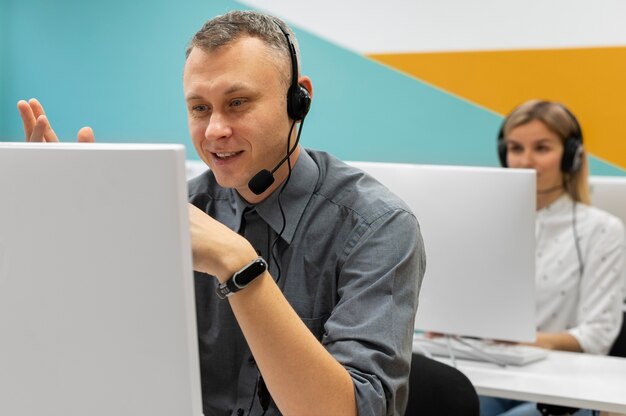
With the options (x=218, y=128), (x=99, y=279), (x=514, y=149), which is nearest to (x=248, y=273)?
(x=99, y=279)

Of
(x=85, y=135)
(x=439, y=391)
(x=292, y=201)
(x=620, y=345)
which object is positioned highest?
(x=85, y=135)

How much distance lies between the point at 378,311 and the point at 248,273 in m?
0.29

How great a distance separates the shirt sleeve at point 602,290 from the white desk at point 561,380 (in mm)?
303

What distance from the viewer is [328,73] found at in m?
4.03

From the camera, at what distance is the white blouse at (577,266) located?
2611 millimetres

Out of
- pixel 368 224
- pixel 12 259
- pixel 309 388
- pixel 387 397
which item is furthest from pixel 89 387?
pixel 368 224

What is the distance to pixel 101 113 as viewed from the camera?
454 cm

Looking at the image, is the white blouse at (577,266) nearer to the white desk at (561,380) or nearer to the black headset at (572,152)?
the black headset at (572,152)

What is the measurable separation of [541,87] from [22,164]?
123 inches

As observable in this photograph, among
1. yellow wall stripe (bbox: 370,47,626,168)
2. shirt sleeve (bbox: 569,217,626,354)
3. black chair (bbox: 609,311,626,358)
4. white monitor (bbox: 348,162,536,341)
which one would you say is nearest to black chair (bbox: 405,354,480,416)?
white monitor (bbox: 348,162,536,341)

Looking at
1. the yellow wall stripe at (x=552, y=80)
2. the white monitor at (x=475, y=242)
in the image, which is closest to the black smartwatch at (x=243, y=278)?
the white monitor at (x=475, y=242)

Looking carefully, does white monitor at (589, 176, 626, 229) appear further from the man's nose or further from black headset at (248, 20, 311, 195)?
the man's nose

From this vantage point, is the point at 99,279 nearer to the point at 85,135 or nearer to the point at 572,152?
the point at 85,135

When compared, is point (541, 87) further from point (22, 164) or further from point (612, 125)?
point (22, 164)
